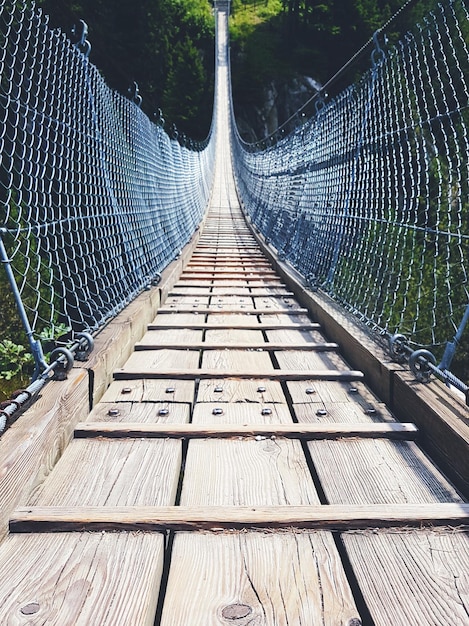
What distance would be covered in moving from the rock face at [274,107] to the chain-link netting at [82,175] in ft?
72.8

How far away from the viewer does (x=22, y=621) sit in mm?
761

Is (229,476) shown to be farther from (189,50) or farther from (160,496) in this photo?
(189,50)

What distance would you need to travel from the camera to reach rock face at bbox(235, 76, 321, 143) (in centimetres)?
2486

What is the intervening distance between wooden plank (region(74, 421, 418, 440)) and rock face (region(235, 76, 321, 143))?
2447cm

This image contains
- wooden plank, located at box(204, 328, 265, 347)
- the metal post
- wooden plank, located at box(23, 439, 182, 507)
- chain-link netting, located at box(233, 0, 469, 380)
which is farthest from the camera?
wooden plank, located at box(204, 328, 265, 347)

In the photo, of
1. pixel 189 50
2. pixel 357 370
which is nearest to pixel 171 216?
pixel 357 370

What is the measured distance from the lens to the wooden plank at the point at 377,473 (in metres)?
1.08

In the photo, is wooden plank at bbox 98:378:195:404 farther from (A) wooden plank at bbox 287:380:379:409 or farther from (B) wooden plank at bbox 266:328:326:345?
(B) wooden plank at bbox 266:328:326:345

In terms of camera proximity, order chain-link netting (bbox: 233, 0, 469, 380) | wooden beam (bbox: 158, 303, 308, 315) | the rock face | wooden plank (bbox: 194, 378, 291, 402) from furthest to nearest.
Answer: the rock face, wooden beam (bbox: 158, 303, 308, 315), chain-link netting (bbox: 233, 0, 469, 380), wooden plank (bbox: 194, 378, 291, 402)

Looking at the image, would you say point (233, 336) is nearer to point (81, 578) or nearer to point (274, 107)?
point (81, 578)

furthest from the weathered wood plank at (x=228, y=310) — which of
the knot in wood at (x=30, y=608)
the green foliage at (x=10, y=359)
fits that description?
the green foliage at (x=10, y=359)

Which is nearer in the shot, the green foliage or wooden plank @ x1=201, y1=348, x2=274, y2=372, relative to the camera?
wooden plank @ x1=201, y1=348, x2=274, y2=372

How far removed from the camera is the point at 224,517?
977 millimetres

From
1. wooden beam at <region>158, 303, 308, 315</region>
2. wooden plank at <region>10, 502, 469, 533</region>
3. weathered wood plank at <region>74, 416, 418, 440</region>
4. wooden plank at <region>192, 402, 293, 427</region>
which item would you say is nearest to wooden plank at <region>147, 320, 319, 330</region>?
wooden beam at <region>158, 303, 308, 315</region>
